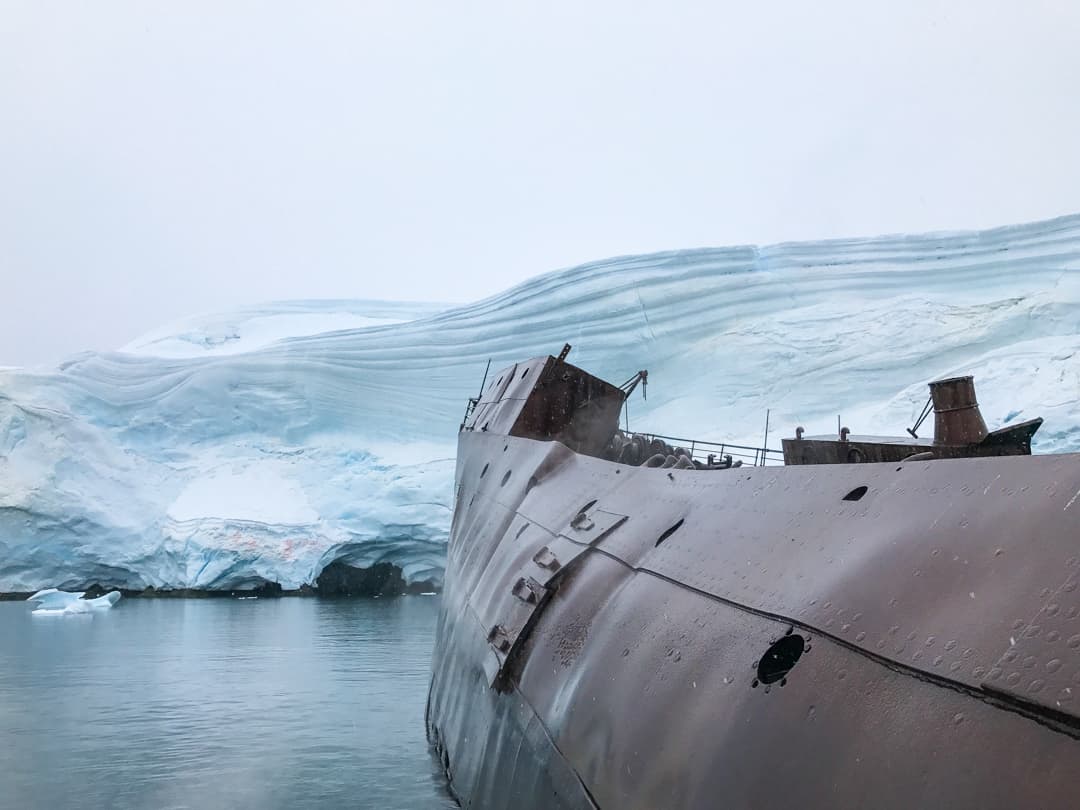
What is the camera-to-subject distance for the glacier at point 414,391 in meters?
22.7

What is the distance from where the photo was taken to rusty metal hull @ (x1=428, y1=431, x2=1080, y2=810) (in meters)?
1.56

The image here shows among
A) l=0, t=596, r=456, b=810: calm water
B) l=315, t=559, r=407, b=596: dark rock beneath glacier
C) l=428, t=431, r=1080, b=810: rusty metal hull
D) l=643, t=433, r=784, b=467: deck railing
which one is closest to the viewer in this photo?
l=428, t=431, r=1080, b=810: rusty metal hull

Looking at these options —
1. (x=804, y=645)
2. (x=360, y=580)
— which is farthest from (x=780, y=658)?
(x=360, y=580)

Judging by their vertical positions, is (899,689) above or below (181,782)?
above

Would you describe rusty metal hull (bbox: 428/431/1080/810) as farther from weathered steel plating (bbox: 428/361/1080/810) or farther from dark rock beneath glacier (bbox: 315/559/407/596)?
dark rock beneath glacier (bbox: 315/559/407/596)

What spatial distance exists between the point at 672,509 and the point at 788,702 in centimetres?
161

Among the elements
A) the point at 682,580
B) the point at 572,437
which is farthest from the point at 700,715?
the point at 572,437

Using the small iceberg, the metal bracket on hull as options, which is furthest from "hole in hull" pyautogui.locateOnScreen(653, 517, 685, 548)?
the small iceberg

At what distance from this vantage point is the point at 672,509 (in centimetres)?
367

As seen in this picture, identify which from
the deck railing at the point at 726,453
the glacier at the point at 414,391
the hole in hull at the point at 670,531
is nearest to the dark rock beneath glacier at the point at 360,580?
the glacier at the point at 414,391

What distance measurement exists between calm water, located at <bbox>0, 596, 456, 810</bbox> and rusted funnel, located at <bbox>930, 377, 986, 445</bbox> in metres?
5.03

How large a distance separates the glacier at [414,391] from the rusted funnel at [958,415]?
14.2 meters

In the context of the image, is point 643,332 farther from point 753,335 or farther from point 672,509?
point 672,509

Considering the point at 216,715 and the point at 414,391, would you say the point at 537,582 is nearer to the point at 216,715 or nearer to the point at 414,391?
the point at 216,715
